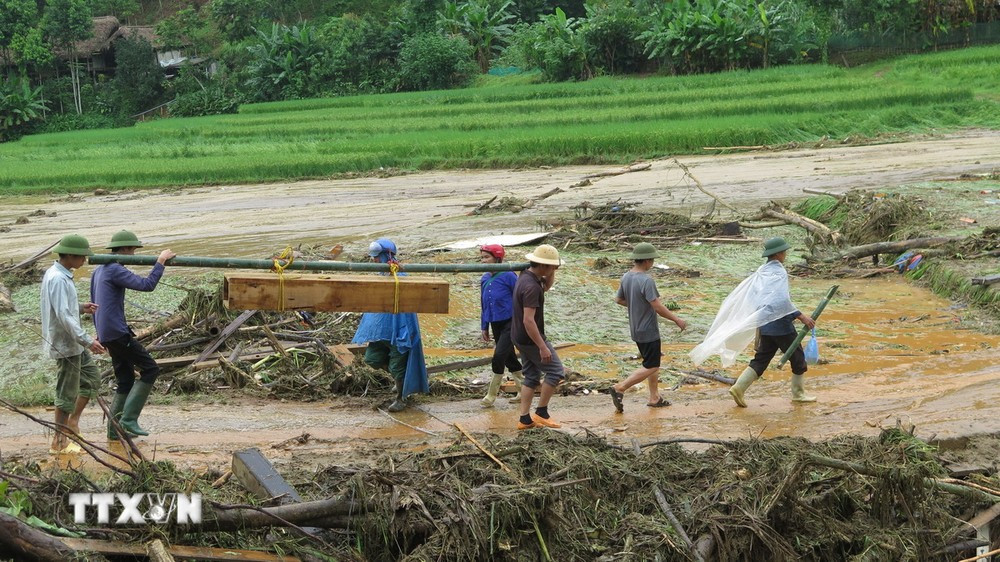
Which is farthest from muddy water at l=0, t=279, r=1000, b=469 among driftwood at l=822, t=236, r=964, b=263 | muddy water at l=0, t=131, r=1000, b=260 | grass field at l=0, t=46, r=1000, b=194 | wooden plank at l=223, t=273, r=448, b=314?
grass field at l=0, t=46, r=1000, b=194

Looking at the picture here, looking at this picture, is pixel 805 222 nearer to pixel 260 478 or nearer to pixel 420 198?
pixel 420 198

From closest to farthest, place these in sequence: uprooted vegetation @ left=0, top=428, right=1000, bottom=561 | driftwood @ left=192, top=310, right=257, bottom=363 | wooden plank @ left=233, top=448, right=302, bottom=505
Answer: uprooted vegetation @ left=0, top=428, right=1000, bottom=561 < wooden plank @ left=233, top=448, right=302, bottom=505 < driftwood @ left=192, top=310, right=257, bottom=363

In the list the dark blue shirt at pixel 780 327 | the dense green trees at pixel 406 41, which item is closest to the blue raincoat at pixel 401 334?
the dark blue shirt at pixel 780 327

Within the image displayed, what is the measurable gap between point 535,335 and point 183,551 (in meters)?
3.73

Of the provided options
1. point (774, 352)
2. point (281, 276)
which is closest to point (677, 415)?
point (774, 352)

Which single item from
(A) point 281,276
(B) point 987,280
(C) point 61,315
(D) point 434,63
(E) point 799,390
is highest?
(D) point 434,63

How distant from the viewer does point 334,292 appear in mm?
7625

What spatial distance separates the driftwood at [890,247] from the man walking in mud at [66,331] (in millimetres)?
10956

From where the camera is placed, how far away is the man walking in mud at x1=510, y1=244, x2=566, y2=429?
8.36 metres

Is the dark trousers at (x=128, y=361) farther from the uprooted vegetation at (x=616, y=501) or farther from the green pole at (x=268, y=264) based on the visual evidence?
the uprooted vegetation at (x=616, y=501)

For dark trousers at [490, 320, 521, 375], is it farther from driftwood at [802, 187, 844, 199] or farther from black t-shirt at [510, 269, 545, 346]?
driftwood at [802, 187, 844, 199]

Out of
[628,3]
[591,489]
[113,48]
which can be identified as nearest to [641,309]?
[591,489]

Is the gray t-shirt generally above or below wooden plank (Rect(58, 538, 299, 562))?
above

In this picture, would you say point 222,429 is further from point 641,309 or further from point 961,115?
point 961,115
